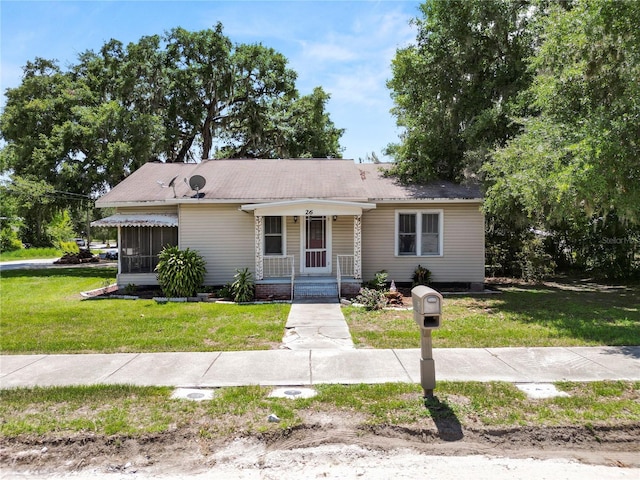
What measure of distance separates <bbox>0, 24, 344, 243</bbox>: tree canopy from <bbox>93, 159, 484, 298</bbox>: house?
8.46m

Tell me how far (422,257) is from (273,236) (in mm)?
4859

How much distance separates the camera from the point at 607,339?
723cm

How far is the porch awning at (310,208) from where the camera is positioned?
12.4m

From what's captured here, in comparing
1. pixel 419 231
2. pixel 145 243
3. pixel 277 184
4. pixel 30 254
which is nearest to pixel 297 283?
pixel 277 184

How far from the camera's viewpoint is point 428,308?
180 inches

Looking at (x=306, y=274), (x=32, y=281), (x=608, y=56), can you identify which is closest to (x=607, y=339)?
(x=608, y=56)

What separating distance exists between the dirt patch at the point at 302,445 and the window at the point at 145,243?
1074 cm

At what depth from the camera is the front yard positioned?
7.19 metres

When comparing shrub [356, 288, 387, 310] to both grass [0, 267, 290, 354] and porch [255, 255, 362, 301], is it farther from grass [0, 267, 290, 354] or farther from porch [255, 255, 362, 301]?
grass [0, 267, 290, 354]

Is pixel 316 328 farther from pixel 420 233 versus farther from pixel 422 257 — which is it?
pixel 420 233

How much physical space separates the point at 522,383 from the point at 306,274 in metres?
8.74

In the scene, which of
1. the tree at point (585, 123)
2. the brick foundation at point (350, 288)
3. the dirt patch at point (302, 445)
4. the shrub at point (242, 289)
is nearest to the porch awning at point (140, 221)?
the shrub at point (242, 289)

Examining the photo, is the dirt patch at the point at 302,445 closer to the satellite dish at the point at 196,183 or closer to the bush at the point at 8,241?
the satellite dish at the point at 196,183

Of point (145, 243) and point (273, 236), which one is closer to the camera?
point (273, 236)
